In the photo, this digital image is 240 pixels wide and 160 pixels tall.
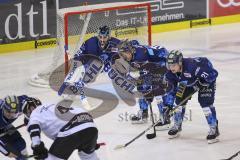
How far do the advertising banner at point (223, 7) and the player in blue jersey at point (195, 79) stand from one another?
7.23 meters

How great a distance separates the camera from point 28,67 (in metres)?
11.4

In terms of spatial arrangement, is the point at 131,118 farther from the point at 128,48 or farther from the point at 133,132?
the point at 128,48

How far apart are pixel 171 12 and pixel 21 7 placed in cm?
313

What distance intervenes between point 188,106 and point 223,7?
20.1 feet

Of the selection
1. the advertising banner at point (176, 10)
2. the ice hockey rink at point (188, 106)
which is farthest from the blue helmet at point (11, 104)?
the advertising banner at point (176, 10)

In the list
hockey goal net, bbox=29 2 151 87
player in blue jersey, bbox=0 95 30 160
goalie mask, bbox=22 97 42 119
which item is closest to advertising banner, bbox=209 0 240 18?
hockey goal net, bbox=29 2 151 87

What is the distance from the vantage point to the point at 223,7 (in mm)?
14539

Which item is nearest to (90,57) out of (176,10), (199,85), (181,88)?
(181,88)

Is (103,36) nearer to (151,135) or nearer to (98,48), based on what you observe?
(98,48)

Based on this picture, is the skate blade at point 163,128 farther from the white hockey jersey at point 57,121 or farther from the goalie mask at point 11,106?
the goalie mask at point 11,106

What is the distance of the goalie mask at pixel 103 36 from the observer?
8664 mm

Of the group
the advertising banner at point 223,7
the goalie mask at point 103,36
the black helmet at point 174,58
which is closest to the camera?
the black helmet at point 174,58

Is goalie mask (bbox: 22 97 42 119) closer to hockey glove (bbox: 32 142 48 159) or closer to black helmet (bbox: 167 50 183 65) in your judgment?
hockey glove (bbox: 32 142 48 159)

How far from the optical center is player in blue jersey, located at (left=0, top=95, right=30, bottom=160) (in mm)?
5895
